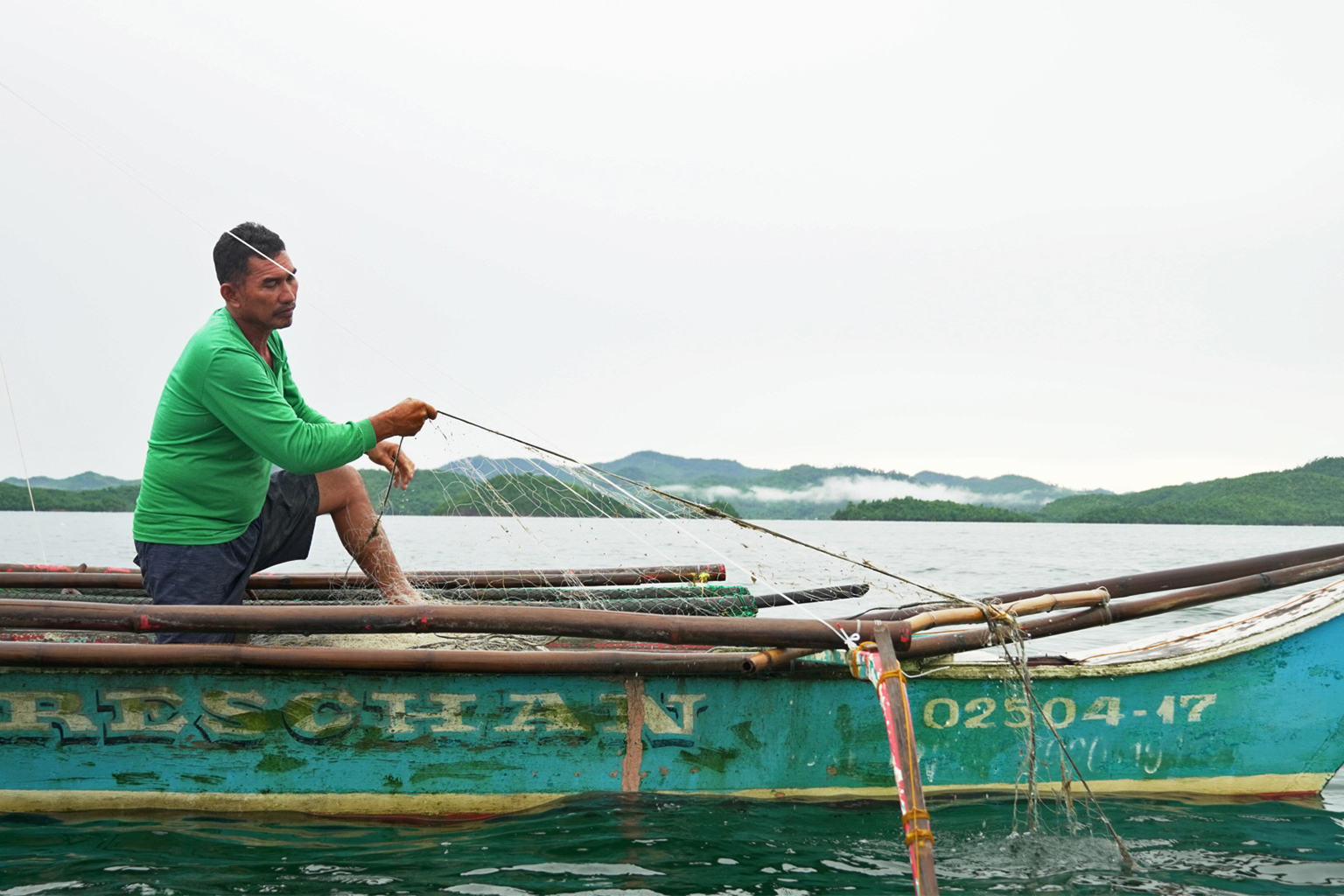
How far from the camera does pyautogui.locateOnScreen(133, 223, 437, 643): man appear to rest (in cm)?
375

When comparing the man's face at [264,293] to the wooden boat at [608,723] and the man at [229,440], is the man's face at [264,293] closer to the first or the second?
the man at [229,440]

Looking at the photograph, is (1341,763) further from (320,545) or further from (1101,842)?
(320,545)

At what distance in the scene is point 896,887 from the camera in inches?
140

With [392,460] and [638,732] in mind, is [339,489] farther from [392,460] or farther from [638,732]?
[638,732]

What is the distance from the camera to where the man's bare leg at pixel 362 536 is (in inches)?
181

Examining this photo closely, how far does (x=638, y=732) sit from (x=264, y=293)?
239 cm

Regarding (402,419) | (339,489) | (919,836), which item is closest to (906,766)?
(919,836)

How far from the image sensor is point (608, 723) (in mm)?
3969

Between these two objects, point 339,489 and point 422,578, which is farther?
point 422,578

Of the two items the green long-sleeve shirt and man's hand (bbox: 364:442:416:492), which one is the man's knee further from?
the green long-sleeve shirt

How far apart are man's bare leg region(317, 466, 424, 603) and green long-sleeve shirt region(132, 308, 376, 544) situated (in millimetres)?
507

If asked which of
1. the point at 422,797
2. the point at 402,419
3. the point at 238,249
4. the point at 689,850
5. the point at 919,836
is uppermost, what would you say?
the point at 238,249

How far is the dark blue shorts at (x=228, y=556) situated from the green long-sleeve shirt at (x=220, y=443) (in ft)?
0.19

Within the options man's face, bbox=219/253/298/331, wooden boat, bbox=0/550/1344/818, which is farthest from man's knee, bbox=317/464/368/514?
wooden boat, bbox=0/550/1344/818
